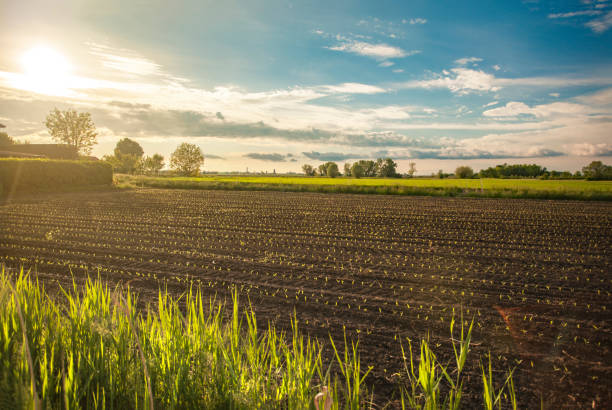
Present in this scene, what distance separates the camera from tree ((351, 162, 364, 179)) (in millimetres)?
68562

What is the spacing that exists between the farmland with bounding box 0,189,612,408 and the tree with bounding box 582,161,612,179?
3510 centimetres

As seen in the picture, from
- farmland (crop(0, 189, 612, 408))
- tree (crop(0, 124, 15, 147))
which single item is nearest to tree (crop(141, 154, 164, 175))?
tree (crop(0, 124, 15, 147))

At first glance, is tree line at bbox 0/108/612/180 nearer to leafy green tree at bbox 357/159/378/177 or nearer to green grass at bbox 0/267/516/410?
leafy green tree at bbox 357/159/378/177

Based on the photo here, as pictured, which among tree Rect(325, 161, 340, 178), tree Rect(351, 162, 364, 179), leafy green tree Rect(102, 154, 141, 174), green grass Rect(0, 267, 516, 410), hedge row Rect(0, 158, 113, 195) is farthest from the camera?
leafy green tree Rect(102, 154, 141, 174)

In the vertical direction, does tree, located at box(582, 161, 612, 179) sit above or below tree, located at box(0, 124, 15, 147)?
below

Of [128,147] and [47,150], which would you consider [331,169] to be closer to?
[47,150]

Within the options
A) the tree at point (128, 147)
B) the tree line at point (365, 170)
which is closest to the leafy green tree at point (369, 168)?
the tree line at point (365, 170)

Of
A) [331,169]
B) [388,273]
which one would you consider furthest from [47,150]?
[388,273]

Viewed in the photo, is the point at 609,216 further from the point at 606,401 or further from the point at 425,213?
the point at 606,401

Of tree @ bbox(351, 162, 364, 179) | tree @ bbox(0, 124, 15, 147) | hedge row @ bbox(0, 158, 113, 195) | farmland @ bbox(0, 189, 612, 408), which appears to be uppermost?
tree @ bbox(0, 124, 15, 147)

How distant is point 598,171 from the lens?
43188 millimetres

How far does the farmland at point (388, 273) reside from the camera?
4.36m

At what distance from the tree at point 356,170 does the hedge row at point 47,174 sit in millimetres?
45091

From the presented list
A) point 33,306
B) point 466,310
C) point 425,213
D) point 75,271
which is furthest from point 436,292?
point 425,213
